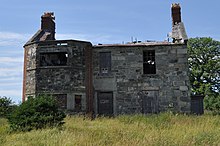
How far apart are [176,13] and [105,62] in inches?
301

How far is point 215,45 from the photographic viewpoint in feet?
142

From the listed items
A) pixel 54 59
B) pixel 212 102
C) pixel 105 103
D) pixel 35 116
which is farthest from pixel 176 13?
pixel 212 102

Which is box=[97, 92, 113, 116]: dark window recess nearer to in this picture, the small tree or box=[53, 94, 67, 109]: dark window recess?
box=[53, 94, 67, 109]: dark window recess

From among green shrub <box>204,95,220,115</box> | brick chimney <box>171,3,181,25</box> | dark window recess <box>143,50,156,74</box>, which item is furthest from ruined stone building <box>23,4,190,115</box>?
green shrub <box>204,95,220,115</box>

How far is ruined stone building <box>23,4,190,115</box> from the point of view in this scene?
68.0 feet

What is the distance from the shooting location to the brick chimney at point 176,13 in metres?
23.6

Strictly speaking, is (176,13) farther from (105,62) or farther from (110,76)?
(110,76)

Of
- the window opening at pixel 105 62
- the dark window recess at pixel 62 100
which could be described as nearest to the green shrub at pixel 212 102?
the window opening at pixel 105 62

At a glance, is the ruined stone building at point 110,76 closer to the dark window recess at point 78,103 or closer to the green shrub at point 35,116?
the dark window recess at point 78,103

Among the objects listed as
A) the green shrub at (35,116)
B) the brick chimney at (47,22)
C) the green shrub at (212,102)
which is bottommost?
the green shrub at (212,102)

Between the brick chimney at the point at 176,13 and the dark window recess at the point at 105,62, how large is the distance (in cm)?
671

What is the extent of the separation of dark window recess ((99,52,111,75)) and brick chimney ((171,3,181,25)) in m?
6.71

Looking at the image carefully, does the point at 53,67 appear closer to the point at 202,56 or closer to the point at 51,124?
the point at 51,124

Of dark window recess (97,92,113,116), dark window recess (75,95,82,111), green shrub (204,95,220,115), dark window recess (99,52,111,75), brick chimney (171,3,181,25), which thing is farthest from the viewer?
green shrub (204,95,220,115)
